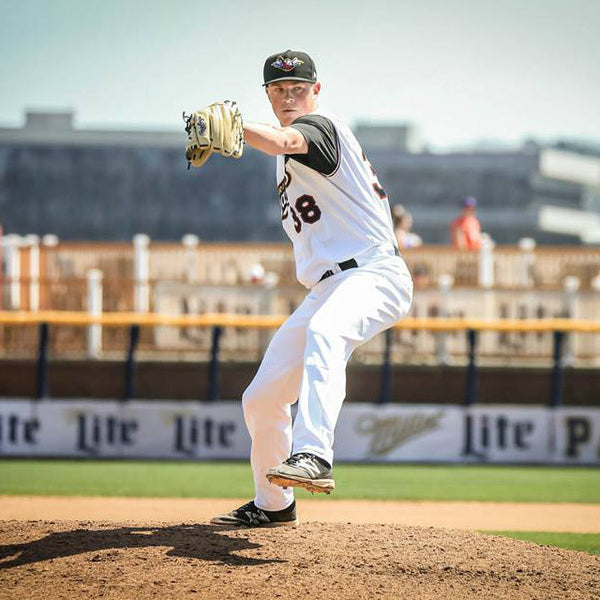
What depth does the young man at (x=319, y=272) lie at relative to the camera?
6.40 m

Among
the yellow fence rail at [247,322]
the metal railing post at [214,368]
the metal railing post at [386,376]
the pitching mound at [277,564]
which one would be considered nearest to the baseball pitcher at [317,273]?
the pitching mound at [277,564]

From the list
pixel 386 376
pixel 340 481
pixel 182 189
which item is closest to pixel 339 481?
pixel 340 481

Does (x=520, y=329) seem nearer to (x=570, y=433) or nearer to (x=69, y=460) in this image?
(x=570, y=433)

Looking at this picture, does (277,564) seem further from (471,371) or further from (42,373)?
(42,373)

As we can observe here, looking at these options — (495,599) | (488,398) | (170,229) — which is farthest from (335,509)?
(170,229)

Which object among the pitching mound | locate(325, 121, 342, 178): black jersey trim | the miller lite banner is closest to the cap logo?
locate(325, 121, 342, 178): black jersey trim

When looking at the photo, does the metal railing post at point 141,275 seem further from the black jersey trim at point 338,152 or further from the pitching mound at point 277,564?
the black jersey trim at point 338,152

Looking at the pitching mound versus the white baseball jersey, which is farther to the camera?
the white baseball jersey

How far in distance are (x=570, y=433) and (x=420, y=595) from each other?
9.88m

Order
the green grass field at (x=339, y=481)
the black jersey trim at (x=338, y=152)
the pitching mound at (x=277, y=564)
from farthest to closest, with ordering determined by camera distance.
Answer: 1. the green grass field at (x=339, y=481)
2. the black jersey trim at (x=338, y=152)
3. the pitching mound at (x=277, y=564)

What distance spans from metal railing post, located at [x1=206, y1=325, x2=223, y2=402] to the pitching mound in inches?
328

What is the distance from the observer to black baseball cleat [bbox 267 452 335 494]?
600 cm

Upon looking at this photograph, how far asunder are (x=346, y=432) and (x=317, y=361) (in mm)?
8995

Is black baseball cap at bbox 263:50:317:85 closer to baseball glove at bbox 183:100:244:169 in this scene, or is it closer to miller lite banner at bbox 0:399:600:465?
baseball glove at bbox 183:100:244:169
